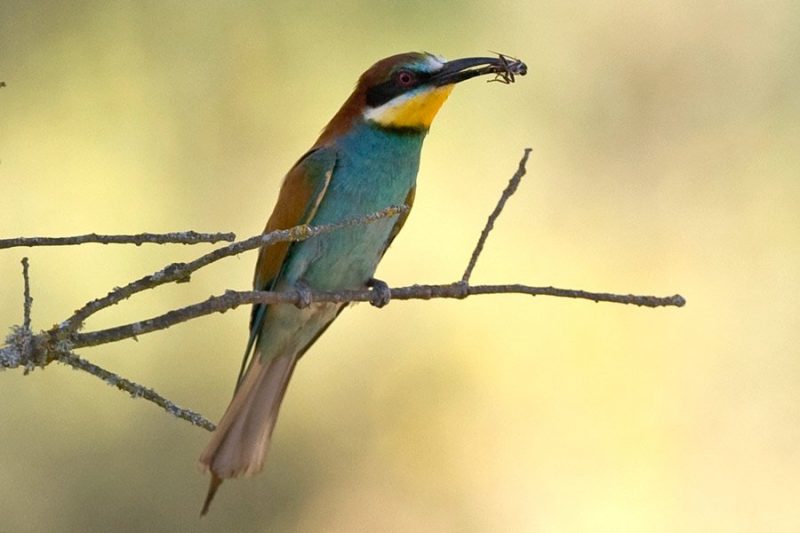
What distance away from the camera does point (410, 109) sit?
9.74 ft

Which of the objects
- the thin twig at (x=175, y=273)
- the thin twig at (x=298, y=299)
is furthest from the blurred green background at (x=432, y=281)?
the thin twig at (x=175, y=273)

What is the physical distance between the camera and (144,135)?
3.90m

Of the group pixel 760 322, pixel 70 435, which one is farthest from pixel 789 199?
pixel 70 435

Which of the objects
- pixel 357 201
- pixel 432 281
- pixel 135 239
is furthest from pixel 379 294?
pixel 432 281

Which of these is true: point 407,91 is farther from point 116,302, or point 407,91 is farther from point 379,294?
point 116,302

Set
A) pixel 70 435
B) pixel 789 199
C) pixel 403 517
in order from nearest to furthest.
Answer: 1. pixel 70 435
2. pixel 403 517
3. pixel 789 199

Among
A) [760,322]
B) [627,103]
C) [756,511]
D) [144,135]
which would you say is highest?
[144,135]

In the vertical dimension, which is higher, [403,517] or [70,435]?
[70,435]

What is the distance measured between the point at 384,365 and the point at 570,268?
658 mm

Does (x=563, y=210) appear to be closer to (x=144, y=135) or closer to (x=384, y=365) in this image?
(x=384, y=365)

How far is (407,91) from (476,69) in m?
0.18

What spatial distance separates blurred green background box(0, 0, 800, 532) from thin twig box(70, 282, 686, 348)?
5.54ft

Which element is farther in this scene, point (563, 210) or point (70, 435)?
point (563, 210)

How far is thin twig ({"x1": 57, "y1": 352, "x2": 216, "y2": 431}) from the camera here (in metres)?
1.67
